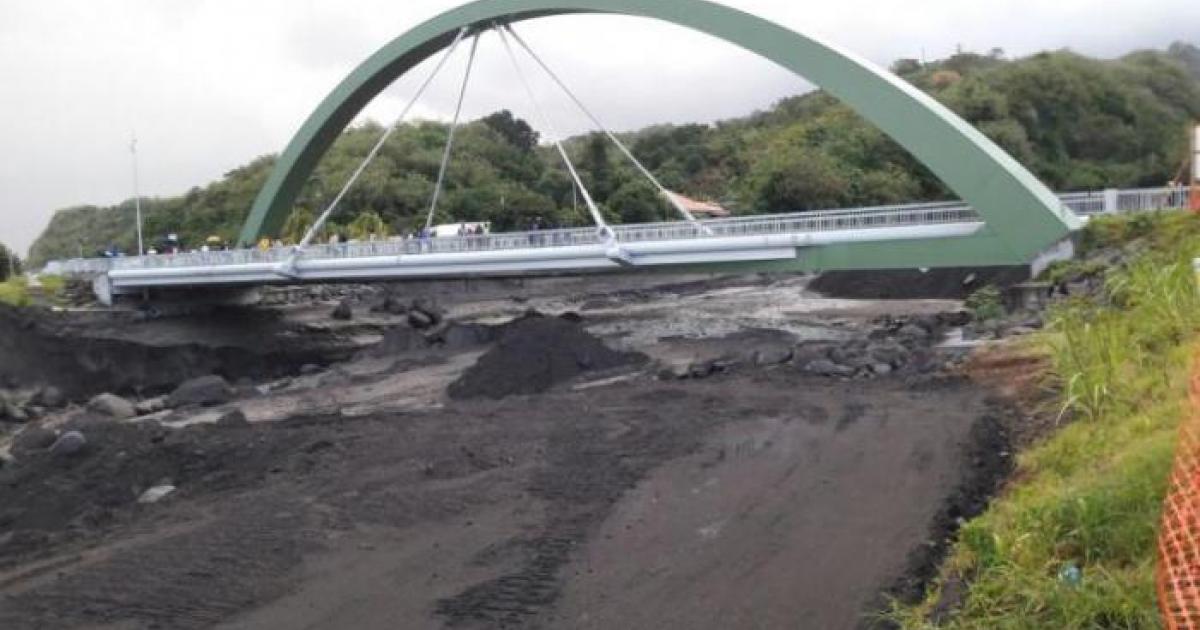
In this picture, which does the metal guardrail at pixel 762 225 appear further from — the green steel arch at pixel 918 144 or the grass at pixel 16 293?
the grass at pixel 16 293

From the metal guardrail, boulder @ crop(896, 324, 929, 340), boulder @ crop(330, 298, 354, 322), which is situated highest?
the metal guardrail

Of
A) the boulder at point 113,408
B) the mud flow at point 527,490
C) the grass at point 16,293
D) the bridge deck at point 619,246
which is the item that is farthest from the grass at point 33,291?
the boulder at point 113,408

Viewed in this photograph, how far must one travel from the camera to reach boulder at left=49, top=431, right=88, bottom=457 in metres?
17.9

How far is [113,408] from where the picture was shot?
2695 cm

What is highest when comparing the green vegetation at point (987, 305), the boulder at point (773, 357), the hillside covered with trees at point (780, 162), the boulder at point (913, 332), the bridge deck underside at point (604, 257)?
the hillside covered with trees at point (780, 162)

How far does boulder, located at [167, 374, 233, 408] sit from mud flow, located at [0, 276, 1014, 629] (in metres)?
0.10

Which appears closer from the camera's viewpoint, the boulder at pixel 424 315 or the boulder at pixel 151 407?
the boulder at pixel 151 407

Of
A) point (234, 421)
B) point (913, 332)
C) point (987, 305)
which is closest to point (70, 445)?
point (234, 421)

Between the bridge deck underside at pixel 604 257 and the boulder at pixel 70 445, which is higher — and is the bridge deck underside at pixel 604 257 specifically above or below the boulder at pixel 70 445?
above

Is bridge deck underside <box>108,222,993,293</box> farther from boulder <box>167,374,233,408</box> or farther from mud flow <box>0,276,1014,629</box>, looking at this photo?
boulder <box>167,374,233,408</box>

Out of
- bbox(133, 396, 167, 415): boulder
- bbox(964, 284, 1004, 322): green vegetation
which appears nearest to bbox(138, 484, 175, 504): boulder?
bbox(133, 396, 167, 415): boulder

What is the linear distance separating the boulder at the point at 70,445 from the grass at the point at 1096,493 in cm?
1533

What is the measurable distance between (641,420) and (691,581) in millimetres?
8389

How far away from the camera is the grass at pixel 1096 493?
5.38 metres
